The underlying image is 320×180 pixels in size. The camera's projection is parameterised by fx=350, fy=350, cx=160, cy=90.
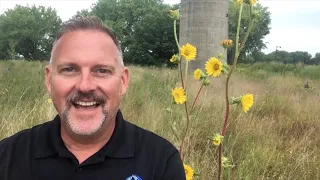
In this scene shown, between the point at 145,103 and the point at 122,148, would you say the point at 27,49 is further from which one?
the point at 122,148

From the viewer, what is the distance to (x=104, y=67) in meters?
1.30

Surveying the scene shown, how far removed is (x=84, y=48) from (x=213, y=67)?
1.97 ft

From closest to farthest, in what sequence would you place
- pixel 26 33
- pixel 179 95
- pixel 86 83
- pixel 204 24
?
pixel 86 83 < pixel 179 95 < pixel 204 24 < pixel 26 33

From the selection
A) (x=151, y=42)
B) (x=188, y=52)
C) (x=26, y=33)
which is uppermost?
(x=26, y=33)

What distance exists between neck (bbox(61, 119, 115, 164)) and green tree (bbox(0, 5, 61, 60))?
142 ft

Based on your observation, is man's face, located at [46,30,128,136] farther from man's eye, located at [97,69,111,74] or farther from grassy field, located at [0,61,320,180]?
grassy field, located at [0,61,320,180]

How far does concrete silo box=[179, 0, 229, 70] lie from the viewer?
8.09 m

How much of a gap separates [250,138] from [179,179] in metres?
2.15

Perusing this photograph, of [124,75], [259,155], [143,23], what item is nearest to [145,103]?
[259,155]

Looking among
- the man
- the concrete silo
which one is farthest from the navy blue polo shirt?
the concrete silo

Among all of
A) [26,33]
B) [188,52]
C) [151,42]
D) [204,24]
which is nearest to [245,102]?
[188,52]

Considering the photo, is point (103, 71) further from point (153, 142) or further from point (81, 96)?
point (153, 142)

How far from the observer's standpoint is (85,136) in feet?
4.22

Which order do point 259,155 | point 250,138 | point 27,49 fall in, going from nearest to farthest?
point 259,155 → point 250,138 → point 27,49
